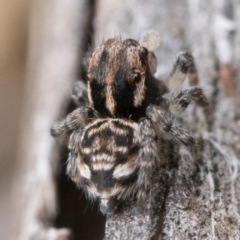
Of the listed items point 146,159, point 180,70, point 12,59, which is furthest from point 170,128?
point 12,59

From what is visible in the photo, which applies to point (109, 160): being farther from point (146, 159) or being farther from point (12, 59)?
point (12, 59)

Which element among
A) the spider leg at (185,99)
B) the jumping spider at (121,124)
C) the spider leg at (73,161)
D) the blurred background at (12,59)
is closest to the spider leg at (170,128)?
the jumping spider at (121,124)

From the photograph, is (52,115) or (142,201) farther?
(52,115)

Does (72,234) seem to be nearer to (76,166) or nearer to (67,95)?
(76,166)

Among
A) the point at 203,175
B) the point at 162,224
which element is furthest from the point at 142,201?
the point at 203,175

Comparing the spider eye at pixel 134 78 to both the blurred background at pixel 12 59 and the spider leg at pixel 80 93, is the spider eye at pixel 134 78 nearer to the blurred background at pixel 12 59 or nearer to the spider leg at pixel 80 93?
the spider leg at pixel 80 93

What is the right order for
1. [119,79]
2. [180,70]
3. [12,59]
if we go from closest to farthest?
[119,79] < [180,70] < [12,59]

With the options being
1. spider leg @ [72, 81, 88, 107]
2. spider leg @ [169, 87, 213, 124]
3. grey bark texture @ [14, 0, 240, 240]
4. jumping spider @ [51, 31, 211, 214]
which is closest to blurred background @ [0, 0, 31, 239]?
grey bark texture @ [14, 0, 240, 240]
